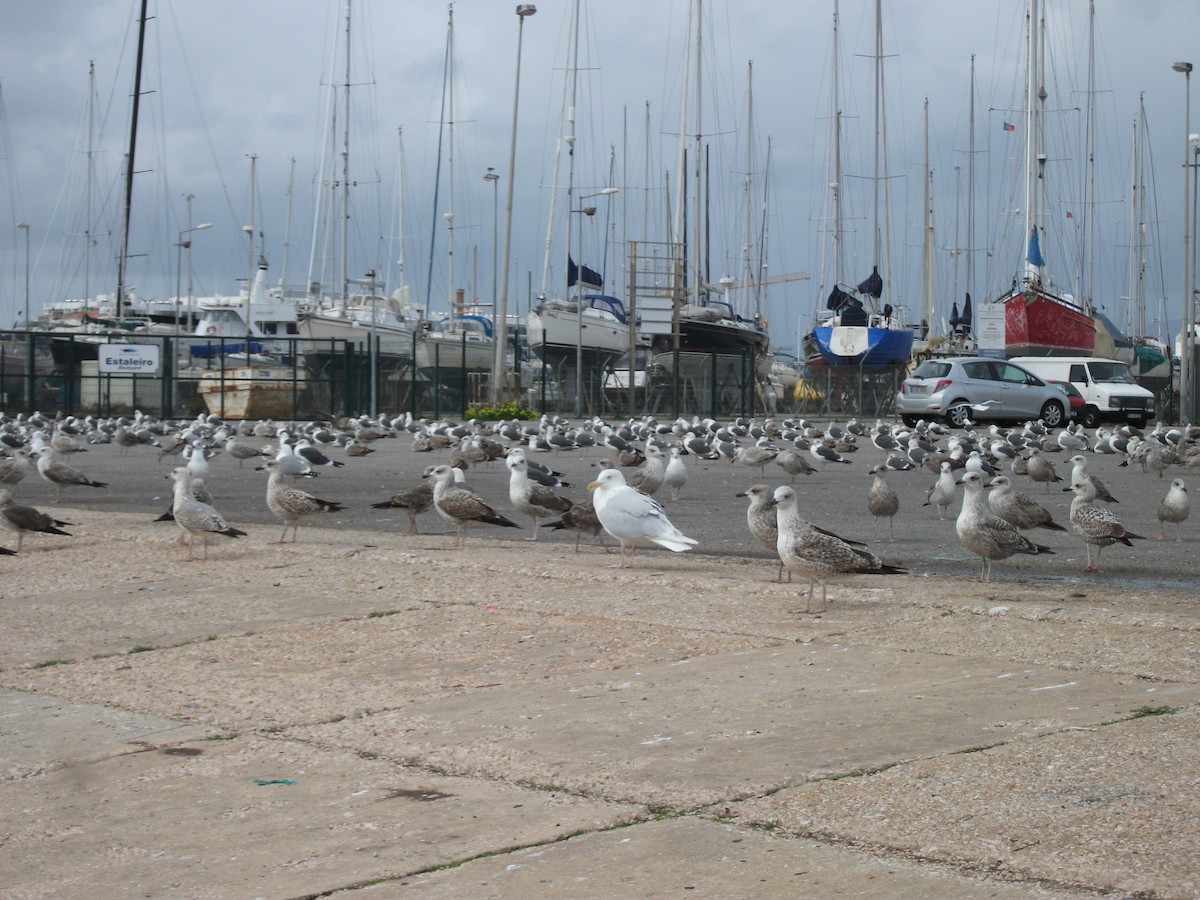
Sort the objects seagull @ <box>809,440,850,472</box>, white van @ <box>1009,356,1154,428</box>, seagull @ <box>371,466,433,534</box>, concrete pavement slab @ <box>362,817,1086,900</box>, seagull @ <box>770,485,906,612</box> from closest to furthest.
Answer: concrete pavement slab @ <box>362,817,1086,900</box>, seagull @ <box>770,485,906,612</box>, seagull @ <box>371,466,433,534</box>, seagull @ <box>809,440,850,472</box>, white van @ <box>1009,356,1154,428</box>

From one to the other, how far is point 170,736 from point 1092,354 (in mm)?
49584

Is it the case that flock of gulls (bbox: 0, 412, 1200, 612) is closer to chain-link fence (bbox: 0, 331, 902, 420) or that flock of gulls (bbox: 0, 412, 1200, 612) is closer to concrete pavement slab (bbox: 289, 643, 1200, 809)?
concrete pavement slab (bbox: 289, 643, 1200, 809)

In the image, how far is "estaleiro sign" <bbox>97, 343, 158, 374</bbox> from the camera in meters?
A: 38.8

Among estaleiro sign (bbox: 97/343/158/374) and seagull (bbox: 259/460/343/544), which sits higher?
estaleiro sign (bbox: 97/343/158/374)

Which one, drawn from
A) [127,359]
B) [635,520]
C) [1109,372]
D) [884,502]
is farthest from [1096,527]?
[127,359]

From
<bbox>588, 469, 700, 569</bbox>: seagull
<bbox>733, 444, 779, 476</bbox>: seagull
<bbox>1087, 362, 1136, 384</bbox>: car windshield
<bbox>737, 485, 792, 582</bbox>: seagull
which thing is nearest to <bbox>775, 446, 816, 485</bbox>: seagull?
<bbox>733, 444, 779, 476</bbox>: seagull

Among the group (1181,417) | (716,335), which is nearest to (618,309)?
(716,335)

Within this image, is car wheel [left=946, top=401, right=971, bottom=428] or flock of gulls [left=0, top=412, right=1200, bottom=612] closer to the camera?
flock of gulls [left=0, top=412, right=1200, bottom=612]

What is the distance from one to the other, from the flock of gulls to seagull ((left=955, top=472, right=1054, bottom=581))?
0.01m

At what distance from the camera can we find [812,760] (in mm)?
4973

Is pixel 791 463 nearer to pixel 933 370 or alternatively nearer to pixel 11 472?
pixel 11 472

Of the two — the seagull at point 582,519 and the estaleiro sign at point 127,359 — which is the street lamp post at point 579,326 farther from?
the seagull at point 582,519

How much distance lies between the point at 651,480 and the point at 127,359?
28.0 meters

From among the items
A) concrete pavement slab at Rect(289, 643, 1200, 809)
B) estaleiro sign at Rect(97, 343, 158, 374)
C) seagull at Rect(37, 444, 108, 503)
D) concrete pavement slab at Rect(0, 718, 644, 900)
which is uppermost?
estaleiro sign at Rect(97, 343, 158, 374)
